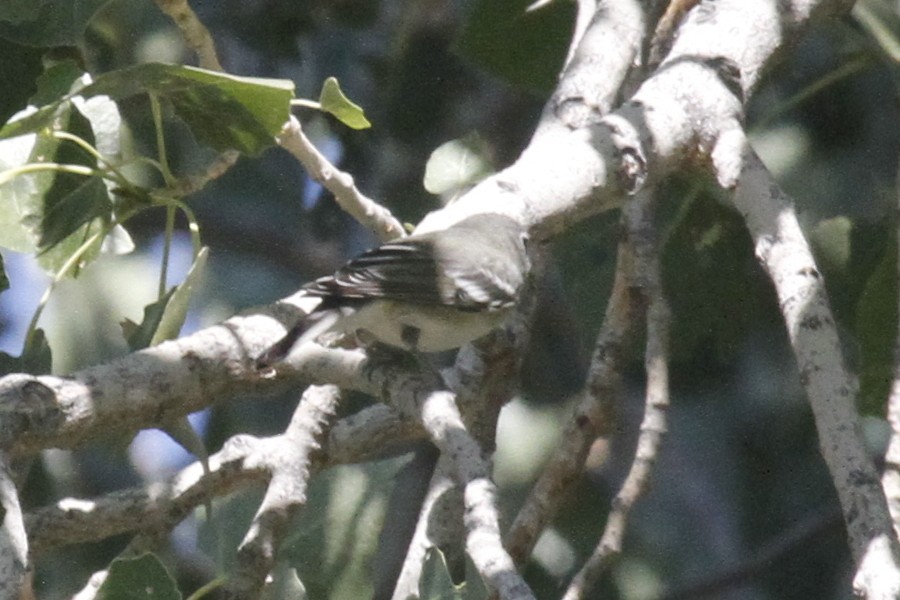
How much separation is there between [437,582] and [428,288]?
56 cm

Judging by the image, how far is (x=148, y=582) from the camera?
119cm

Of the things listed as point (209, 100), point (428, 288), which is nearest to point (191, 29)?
point (209, 100)

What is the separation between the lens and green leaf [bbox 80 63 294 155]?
1319 millimetres

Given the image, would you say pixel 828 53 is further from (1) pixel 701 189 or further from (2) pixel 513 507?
(2) pixel 513 507

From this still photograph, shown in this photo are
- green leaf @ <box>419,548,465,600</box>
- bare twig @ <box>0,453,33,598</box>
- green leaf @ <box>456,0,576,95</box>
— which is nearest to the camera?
bare twig @ <box>0,453,33,598</box>

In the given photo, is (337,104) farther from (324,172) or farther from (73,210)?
(73,210)

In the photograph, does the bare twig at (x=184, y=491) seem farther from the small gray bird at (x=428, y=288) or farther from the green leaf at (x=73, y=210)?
the green leaf at (x=73, y=210)

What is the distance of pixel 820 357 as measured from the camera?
1257 mm

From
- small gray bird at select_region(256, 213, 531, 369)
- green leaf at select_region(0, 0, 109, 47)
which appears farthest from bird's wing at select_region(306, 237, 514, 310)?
green leaf at select_region(0, 0, 109, 47)

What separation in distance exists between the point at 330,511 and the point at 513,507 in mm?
679

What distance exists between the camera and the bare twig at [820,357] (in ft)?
3.57

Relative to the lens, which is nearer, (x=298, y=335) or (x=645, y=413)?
(x=298, y=335)

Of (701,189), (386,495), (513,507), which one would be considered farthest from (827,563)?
(386,495)

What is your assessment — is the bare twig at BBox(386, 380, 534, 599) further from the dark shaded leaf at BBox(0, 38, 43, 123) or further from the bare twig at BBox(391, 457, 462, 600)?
the dark shaded leaf at BBox(0, 38, 43, 123)
